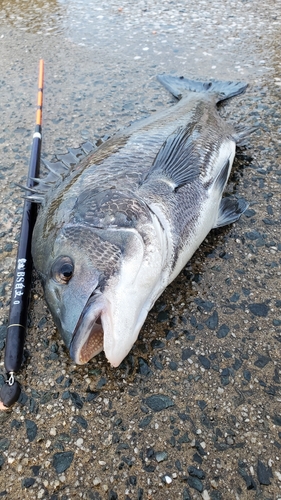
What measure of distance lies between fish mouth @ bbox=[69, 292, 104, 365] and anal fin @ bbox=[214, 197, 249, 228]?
1.35 metres

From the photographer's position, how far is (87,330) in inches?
71.1

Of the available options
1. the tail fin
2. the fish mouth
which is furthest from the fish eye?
the tail fin

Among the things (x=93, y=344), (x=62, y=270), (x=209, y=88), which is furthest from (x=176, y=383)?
(x=209, y=88)

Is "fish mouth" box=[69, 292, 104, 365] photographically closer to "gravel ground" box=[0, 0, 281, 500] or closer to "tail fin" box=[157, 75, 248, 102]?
"gravel ground" box=[0, 0, 281, 500]

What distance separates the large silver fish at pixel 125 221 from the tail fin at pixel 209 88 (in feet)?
3.63

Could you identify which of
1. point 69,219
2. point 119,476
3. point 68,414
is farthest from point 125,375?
point 69,219

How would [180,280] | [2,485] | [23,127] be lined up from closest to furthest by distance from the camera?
[2,485] < [180,280] < [23,127]

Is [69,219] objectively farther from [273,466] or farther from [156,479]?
[273,466]

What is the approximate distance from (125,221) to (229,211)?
3.59ft

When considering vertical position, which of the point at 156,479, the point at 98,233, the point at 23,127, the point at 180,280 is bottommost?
the point at 156,479

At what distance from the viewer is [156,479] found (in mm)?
1759

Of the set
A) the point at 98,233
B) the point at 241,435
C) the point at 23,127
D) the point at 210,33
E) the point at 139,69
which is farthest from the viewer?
the point at 210,33

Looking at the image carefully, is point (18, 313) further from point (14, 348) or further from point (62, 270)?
point (62, 270)

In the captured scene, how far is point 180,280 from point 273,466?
122 cm
